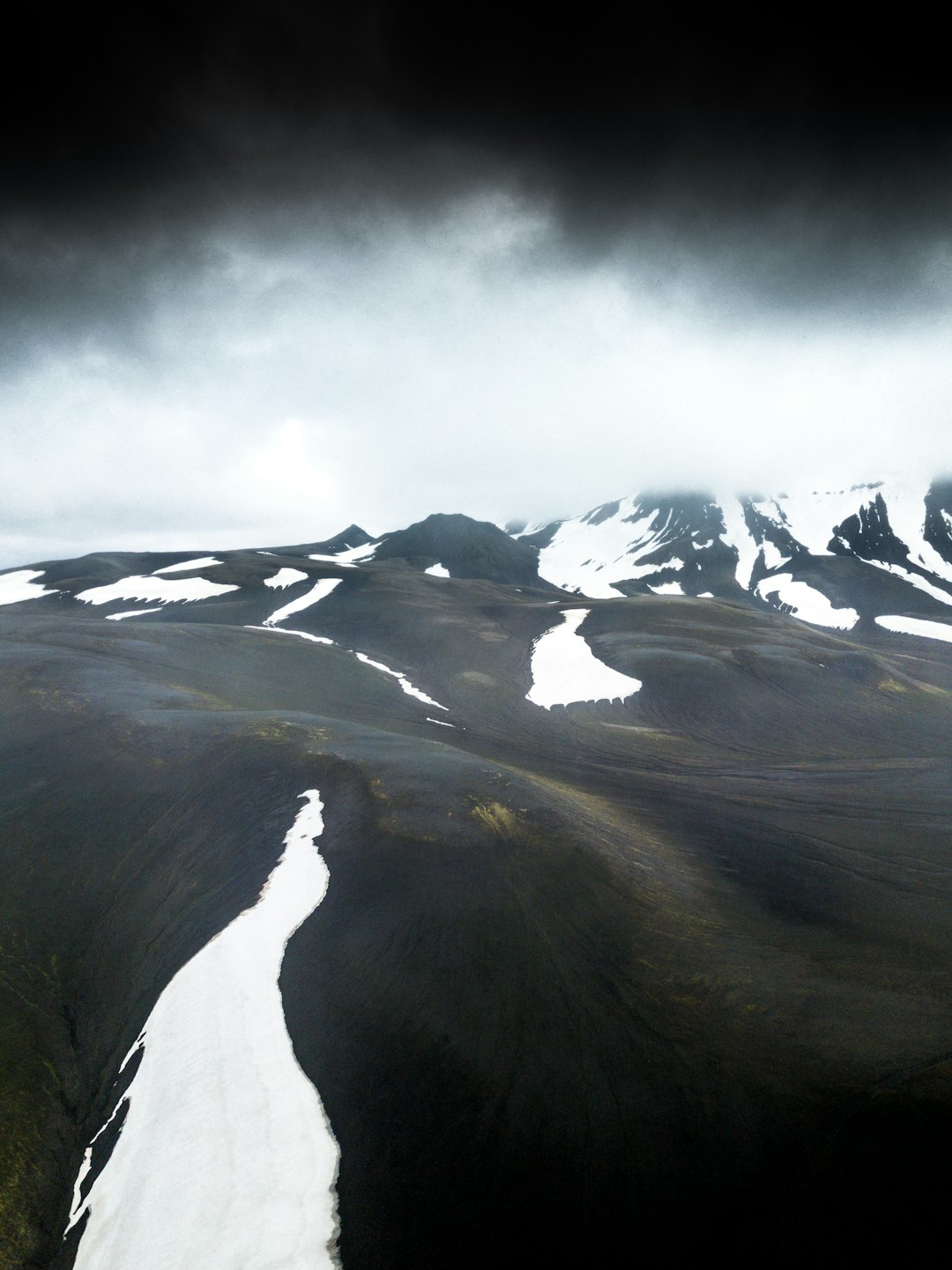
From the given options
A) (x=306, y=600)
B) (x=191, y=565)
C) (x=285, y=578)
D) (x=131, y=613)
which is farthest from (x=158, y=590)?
(x=306, y=600)

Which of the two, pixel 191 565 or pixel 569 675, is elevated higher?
pixel 191 565

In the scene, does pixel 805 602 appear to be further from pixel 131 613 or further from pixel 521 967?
pixel 521 967

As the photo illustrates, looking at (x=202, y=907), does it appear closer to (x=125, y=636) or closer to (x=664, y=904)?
(x=664, y=904)

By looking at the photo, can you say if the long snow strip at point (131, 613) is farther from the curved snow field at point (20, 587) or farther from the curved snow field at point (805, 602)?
the curved snow field at point (805, 602)

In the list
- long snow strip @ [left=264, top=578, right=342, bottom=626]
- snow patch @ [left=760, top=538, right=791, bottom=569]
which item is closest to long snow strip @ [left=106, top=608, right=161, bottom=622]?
long snow strip @ [left=264, top=578, right=342, bottom=626]

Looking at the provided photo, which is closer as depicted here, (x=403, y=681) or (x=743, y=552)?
(x=403, y=681)

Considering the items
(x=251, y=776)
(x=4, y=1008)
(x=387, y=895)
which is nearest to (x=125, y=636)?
(x=251, y=776)

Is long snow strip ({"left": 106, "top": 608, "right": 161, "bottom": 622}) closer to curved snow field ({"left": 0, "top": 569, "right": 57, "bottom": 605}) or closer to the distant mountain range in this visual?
the distant mountain range

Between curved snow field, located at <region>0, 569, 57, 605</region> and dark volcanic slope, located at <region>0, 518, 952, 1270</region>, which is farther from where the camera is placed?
curved snow field, located at <region>0, 569, 57, 605</region>
